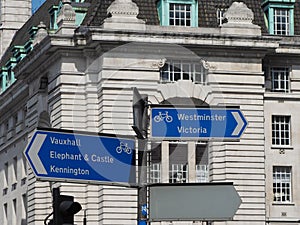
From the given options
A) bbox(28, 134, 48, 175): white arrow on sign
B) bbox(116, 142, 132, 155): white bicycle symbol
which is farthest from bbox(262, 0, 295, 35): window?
bbox(28, 134, 48, 175): white arrow on sign

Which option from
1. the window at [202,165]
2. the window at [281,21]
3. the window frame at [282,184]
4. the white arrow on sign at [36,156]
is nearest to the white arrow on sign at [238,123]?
the white arrow on sign at [36,156]

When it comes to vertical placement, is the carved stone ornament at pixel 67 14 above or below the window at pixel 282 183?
above

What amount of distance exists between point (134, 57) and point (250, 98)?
7.05 metres

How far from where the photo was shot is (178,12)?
58.8 meters

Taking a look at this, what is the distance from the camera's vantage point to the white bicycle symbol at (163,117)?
539 inches

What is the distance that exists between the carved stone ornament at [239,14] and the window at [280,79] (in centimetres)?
430

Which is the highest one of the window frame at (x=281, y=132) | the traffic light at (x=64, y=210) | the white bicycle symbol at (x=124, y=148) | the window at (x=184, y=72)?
the window at (x=184, y=72)

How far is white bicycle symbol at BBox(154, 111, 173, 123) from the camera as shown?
13.7 meters

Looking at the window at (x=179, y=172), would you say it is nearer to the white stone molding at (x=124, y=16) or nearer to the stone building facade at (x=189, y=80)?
the stone building facade at (x=189, y=80)

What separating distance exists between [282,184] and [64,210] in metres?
49.1

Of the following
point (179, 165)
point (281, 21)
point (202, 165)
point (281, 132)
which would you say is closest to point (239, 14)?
point (281, 21)

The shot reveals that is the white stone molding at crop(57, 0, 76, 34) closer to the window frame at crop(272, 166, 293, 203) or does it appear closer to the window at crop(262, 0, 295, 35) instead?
the window at crop(262, 0, 295, 35)

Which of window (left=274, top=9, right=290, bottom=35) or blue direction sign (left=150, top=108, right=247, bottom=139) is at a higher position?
window (left=274, top=9, right=290, bottom=35)

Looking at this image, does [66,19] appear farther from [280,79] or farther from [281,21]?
[280,79]
